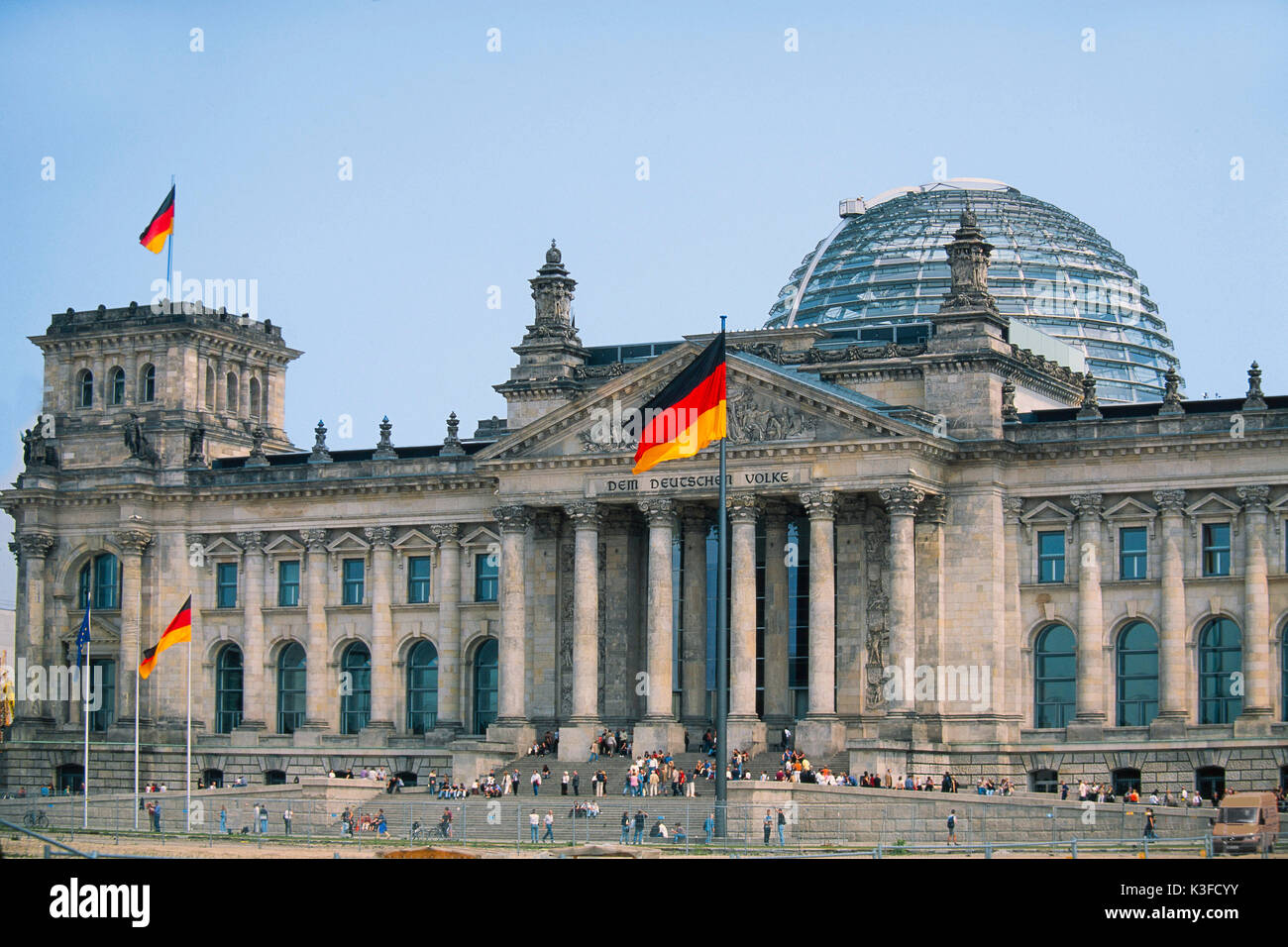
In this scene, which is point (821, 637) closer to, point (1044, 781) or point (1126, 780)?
point (1044, 781)

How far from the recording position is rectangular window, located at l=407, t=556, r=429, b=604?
3703 inches

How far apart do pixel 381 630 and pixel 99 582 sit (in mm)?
13176

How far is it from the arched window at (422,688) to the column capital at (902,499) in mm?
22231

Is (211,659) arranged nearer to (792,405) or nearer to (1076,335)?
(792,405)

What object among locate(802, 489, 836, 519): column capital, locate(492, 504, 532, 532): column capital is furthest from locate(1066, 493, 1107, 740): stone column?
locate(492, 504, 532, 532): column capital

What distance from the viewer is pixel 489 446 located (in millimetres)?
86562

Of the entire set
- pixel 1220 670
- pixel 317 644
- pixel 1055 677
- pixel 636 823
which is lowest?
pixel 636 823

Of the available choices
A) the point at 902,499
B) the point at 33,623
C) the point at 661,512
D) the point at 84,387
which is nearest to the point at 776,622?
the point at 661,512

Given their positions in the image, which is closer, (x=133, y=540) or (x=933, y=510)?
(x=933, y=510)

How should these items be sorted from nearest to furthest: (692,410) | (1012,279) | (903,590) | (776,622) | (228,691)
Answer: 1. (692,410)
2. (903,590)
3. (776,622)
4. (228,691)
5. (1012,279)

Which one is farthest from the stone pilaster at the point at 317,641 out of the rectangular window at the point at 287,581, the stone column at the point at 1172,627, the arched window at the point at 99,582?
the stone column at the point at 1172,627

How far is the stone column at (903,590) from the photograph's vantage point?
79.9 m

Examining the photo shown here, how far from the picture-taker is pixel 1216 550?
79438 mm
